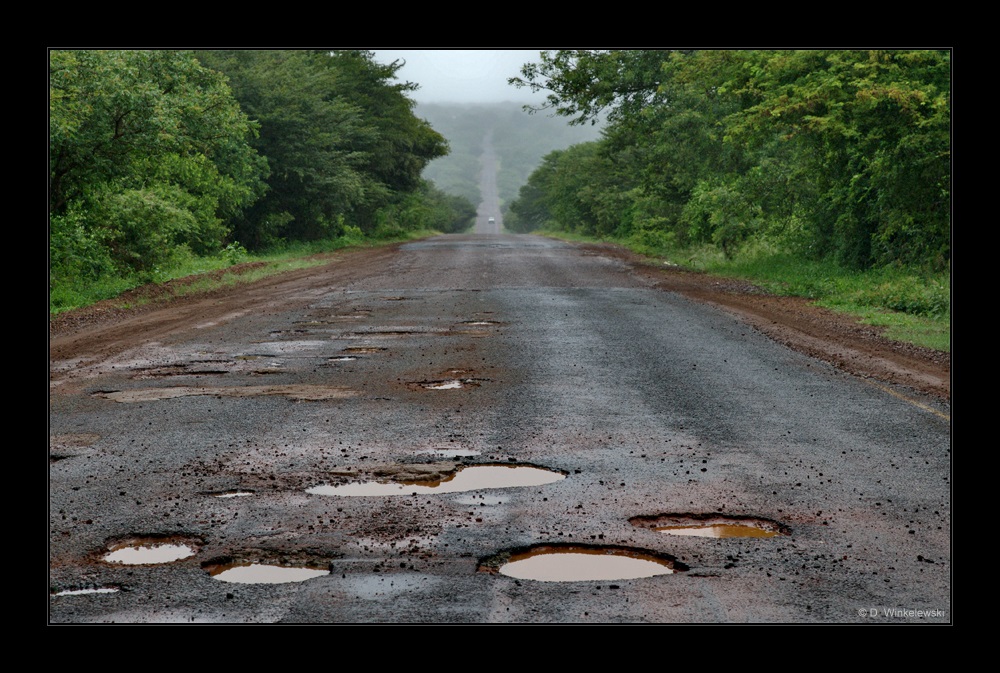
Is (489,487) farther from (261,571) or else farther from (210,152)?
(210,152)

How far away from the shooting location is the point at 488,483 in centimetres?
532

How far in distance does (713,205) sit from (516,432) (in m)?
19.4

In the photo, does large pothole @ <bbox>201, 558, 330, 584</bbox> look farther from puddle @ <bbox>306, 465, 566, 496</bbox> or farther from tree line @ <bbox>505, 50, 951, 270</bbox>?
tree line @ <bbox>505, 50, 951, 270</bbox>

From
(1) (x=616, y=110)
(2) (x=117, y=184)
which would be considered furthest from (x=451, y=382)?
(1) (x=616, y=110)

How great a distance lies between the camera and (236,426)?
6.70 m

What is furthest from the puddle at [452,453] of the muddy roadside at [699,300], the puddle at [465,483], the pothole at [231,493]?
the muddy roadside at [699,300]

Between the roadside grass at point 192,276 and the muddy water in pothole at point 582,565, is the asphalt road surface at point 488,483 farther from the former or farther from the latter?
the roadside grass at point 192,276

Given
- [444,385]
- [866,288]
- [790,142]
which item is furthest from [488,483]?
[790,142]

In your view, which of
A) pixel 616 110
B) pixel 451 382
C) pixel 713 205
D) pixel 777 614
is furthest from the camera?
pixel 616 110

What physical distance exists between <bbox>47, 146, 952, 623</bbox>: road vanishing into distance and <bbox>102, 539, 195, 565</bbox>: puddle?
0.02 meters

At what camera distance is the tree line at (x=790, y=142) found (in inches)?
584

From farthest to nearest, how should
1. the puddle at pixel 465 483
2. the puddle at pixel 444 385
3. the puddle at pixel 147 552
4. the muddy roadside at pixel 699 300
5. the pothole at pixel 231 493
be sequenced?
the muddy roadside at pixel 699 300, the puddle at pixel 444 385, the puddle at pixel 465 483, the pothole at pixel 231 493, the puddle at pixel 147 552

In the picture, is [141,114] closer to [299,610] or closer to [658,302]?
[658,302]

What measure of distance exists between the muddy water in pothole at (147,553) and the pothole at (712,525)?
2.13 meters
